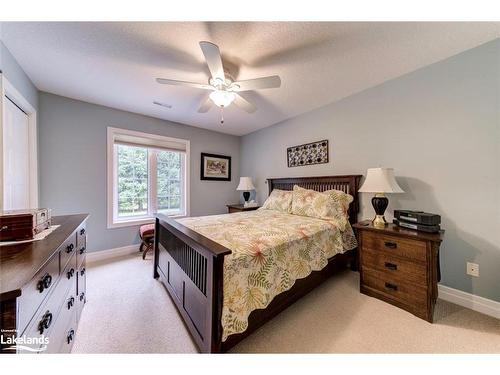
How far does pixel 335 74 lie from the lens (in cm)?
219

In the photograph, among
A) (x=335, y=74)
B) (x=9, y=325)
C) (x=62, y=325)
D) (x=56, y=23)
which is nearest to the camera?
(x=9, y=325)

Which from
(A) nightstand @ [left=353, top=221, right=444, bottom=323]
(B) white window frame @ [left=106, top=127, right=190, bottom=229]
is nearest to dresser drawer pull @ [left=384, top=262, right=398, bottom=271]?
(A) nightstand @ [left=353, top=221, right=444, bottom=323]

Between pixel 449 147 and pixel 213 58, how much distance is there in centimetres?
248

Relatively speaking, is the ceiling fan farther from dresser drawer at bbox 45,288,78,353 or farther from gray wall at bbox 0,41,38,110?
dresser drawer at bbox 45,288,78,353

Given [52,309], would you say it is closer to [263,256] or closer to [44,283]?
[44,283]

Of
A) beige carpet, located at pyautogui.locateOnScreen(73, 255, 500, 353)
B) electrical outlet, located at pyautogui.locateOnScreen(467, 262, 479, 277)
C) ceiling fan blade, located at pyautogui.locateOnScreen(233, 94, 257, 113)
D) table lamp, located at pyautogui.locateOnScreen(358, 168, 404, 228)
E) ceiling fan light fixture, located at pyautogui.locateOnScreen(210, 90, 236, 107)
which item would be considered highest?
ceiling fan blade, located at pyautogui.locateOnScreen(233, 94, 257, 113)

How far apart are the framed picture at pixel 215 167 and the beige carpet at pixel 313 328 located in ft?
8.57

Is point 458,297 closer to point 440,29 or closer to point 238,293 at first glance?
point 238,293

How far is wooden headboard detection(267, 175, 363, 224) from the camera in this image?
269cm

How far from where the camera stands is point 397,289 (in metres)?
1.83

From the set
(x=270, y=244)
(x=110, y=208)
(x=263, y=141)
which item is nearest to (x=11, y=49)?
(x=110, y=208)

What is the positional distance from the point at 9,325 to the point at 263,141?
4.01 meters

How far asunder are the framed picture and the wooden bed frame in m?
1.97

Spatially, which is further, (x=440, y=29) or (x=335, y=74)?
(x=335, y=74)
